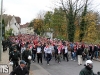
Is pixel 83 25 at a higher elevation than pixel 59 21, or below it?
below

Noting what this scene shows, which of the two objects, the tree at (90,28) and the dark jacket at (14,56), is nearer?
the dark jacket at (14,56)

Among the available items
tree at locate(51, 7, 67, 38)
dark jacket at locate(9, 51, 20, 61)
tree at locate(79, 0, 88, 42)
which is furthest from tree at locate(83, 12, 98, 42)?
dark jacket at locate(9, 51, 20, 61)

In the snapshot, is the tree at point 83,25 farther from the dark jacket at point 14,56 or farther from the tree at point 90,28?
the dark jacket at point 14,56

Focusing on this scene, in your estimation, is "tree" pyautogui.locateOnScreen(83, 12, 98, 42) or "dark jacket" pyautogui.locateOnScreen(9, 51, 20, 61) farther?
"tree" pyautogui.locateOnScreen(83, 12, 98, 42)

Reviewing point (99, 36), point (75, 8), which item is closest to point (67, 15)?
point (75, 8)

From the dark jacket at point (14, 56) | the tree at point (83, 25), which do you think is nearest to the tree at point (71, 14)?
the tree at point (83, 25)

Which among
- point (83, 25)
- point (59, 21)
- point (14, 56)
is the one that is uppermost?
point (59, 21)

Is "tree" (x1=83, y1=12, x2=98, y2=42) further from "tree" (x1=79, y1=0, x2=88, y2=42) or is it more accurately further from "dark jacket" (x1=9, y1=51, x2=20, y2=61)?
"dark jacket" (x1=9, y1=51, x2=20, y2=61)

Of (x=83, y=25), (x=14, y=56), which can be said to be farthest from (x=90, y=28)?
(x=14, y=56)

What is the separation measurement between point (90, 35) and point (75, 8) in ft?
20.5

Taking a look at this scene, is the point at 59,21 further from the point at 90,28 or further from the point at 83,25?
the point at 90,28

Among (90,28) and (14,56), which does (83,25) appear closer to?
(90,28)

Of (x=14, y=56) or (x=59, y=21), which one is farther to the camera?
(x=59, y=21)

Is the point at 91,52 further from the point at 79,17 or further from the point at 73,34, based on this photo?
the point at 79,17
